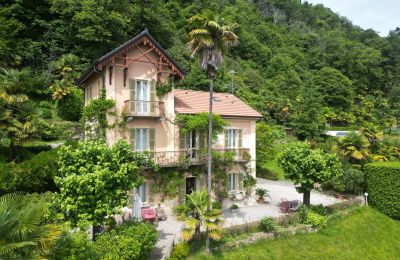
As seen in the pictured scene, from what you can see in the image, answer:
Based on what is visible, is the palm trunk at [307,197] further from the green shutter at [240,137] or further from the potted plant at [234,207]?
the green shutter at [240,137]

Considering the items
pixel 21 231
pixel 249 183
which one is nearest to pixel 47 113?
pixel 249 183

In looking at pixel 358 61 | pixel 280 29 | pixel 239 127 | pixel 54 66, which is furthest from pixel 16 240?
pixel 280 29

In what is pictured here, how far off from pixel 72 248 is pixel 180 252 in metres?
5.51

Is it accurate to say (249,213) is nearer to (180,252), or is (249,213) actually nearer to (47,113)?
(180,252)

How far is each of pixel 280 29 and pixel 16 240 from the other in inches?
4076

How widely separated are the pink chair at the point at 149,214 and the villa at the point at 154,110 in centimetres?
171

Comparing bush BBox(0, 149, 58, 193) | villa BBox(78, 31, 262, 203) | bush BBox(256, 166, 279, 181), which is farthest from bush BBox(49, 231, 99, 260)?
bush BBox(256, 166, 279, 181)

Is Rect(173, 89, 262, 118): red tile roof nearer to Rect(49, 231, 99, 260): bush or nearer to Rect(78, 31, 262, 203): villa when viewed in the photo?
Rect(78, 31, 262, 203): villa

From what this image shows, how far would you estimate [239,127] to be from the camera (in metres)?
25.1

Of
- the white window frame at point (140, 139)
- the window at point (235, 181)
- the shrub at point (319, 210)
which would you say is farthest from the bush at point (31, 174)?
the shrub at point (319, 210)

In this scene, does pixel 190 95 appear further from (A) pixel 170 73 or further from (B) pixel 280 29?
(B) pixel 280 29

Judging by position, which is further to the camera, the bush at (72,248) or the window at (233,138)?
the window at (233,138)

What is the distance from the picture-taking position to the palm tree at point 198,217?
1455cm

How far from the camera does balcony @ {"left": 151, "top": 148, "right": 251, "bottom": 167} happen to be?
69.0 feet
